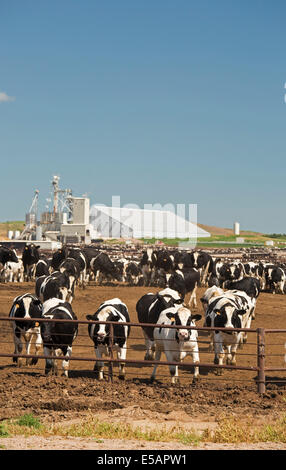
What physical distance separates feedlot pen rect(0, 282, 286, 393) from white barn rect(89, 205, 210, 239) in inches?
3102

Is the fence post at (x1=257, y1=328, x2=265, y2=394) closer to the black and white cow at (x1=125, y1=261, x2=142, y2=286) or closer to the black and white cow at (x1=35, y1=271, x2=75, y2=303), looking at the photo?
the black and white cow at (x1=35, y1=271, x2=75, y2=303)

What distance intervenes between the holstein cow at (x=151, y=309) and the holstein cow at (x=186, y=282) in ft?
29.1

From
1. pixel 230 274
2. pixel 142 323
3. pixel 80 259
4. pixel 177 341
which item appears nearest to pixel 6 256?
pixel 80 259

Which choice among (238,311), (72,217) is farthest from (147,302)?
(72,217)

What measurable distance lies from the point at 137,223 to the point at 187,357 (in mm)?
101841

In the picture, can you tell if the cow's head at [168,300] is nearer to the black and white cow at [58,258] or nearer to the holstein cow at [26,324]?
the holstein cow at [26,324]

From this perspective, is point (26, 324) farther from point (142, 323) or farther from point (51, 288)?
point (51, 288)

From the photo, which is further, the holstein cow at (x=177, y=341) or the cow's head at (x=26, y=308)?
the cow's head at (x=26, y=308)

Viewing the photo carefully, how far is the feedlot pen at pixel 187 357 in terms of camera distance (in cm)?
1238

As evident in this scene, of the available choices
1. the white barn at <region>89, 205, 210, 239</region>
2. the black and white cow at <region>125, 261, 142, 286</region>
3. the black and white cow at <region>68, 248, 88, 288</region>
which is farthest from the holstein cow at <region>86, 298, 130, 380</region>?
the white barn at <region>89, 205, 210, 239</region>

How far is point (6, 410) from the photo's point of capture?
10867 millimetres

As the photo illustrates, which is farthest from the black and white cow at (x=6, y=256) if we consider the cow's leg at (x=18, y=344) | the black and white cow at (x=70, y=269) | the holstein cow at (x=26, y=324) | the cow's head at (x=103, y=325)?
the cow's head at (x=103, y=325)
